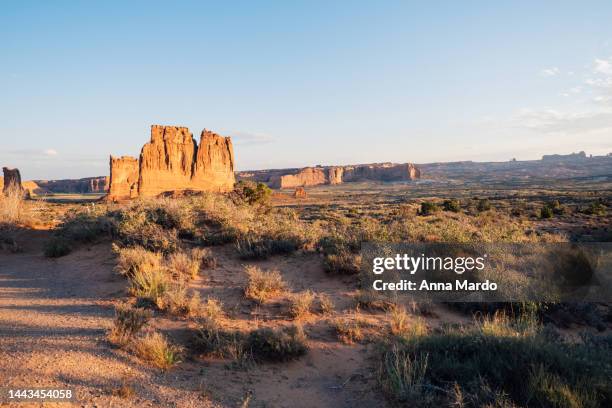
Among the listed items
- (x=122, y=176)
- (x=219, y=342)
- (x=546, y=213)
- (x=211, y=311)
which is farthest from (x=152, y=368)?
(x=122, y=176)

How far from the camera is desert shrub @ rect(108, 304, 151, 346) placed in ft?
14.4

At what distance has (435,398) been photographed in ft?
11.5

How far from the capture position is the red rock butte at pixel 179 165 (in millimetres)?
62406

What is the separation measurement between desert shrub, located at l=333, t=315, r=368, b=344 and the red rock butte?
5716 cm

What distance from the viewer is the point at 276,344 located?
15.1ft

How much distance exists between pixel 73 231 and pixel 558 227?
2403cm

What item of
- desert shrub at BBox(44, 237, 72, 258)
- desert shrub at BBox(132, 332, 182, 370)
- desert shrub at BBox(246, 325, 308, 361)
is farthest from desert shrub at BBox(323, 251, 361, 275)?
desert shrub at BBox(44, 237, 72, 258)

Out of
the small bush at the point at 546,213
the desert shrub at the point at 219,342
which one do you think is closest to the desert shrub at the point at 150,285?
the desert shrub at the point at 219,342

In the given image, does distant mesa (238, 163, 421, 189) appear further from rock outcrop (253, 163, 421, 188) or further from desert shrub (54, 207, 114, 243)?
desert shrub (54, 207, 114, 243)

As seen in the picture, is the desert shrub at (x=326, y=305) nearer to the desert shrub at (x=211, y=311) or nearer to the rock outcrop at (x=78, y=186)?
the desert shrub at (x=211, y=311)

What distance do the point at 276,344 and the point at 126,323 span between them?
6.29 feet

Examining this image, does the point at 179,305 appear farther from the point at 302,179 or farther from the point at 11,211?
the point at 302,179

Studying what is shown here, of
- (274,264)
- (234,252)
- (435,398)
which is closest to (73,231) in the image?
(234,252)

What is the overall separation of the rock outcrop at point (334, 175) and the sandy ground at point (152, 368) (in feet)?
395
